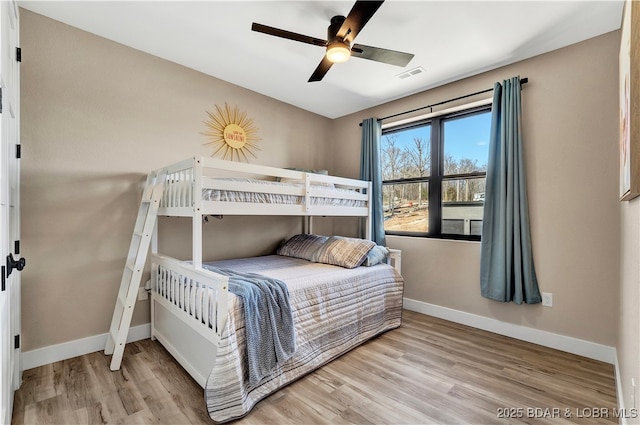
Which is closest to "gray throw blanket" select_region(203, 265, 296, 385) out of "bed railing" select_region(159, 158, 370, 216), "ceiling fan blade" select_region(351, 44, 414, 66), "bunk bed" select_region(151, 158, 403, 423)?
"bunk bed" select_region(151, 158, 403, 423)

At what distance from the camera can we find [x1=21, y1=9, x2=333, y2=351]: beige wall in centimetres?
211

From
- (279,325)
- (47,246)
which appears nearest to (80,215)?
(47,246)

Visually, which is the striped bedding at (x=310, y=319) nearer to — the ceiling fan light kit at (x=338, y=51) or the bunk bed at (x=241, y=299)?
the bunk bed at (x=241, y=299)

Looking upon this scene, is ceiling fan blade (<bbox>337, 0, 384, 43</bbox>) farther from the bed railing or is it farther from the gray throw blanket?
the gray throw blanket

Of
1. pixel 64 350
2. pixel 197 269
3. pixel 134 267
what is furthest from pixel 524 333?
pixel 64 350

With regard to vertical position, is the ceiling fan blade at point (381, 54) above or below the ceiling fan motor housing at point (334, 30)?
below

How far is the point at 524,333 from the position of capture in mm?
2605

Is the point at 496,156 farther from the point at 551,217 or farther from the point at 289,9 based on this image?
the point at 289,9

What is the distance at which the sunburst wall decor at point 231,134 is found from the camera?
3.02 m

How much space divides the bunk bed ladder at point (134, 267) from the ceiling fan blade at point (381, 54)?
1.67 metres

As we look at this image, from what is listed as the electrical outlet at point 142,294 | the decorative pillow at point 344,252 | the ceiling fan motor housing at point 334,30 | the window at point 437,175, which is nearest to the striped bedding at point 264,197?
the decorative pillow at point 344,252

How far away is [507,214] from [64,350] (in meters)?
3.66

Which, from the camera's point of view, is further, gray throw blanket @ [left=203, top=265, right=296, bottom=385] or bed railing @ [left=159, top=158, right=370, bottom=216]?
bed railing @ [left=159, top=158, right=370, bottom=216]

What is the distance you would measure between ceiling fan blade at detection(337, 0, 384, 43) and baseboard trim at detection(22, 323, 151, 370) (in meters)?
2.78
